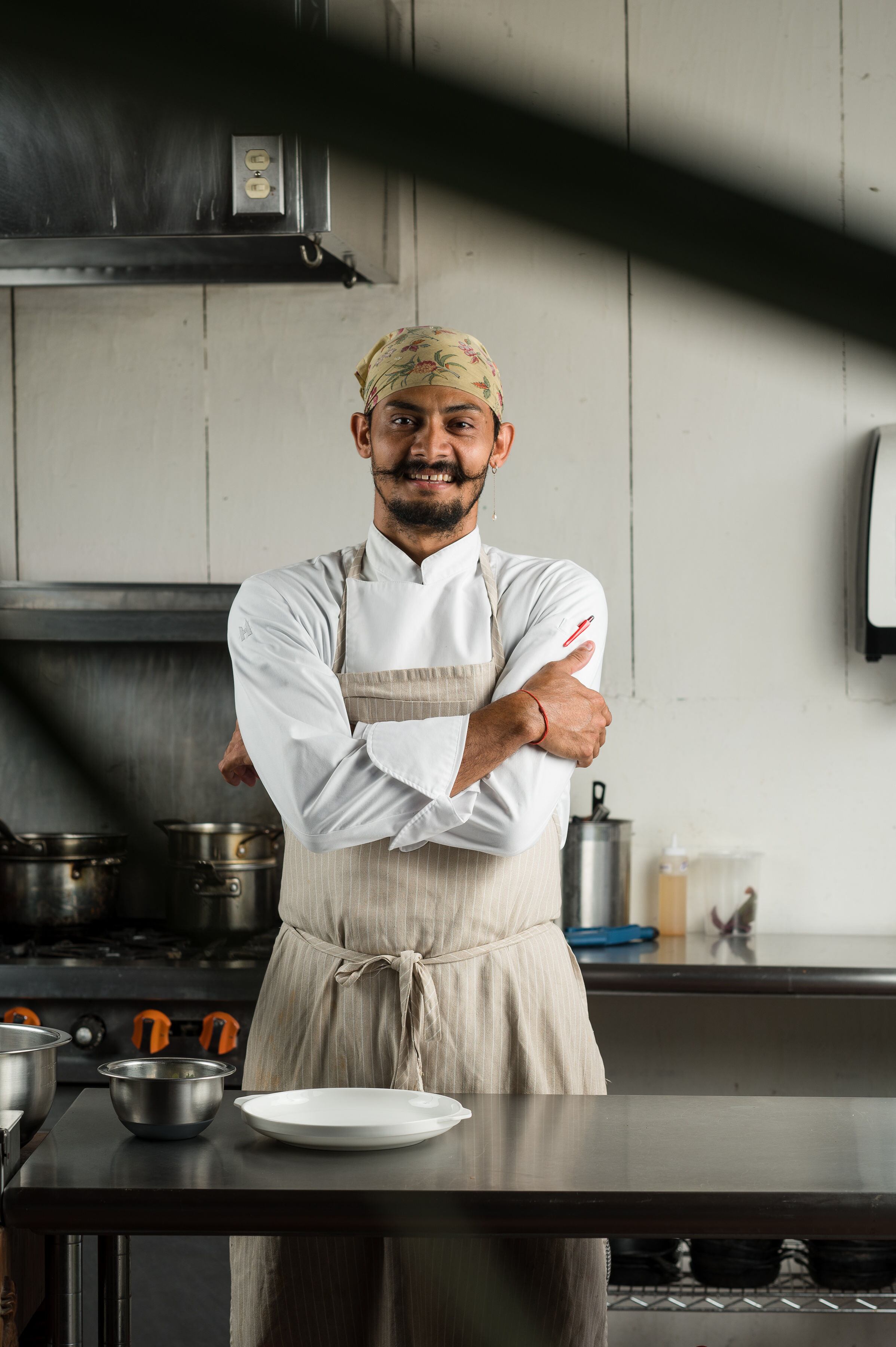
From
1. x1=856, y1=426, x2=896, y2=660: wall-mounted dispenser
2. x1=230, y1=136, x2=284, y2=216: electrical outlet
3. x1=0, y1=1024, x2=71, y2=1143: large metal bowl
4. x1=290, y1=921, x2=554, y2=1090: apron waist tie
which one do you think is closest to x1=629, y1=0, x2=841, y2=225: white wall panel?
x1=856, y1=426, x2=896, y2=660: wall-mounted dispenser

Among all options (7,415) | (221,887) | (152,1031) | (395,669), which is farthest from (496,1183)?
(7,415)

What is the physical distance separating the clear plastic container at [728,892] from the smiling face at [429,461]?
1.17 meters

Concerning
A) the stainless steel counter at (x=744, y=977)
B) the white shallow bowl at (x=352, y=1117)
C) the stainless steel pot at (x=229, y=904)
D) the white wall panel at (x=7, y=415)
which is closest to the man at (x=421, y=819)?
the white shallow bowl at (x=352, y=1117)

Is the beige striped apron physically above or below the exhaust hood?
below

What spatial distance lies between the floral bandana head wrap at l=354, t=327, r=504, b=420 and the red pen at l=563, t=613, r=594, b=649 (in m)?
0.34

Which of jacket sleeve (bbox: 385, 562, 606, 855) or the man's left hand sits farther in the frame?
the man's left hand

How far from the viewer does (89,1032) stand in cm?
238

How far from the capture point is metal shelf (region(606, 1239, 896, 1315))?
2480mm

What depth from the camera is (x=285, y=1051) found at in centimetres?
183

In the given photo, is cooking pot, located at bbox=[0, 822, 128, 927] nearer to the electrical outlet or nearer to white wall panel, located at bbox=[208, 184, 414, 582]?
white wall panel, located at bbox=[208, 184, 414, 582]

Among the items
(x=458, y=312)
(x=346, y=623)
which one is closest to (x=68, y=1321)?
(x=346, y=623)

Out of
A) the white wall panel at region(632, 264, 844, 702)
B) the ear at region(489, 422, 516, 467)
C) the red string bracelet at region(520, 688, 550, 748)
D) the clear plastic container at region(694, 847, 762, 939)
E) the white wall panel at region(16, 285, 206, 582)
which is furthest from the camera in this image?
the white wall panel at region(16, 285, 206, 582)

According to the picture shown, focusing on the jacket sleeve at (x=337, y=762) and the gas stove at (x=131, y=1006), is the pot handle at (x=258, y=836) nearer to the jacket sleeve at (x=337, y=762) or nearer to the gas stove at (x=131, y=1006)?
the gas stove at (x=131, y=1006)

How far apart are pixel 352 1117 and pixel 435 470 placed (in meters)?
0.94
